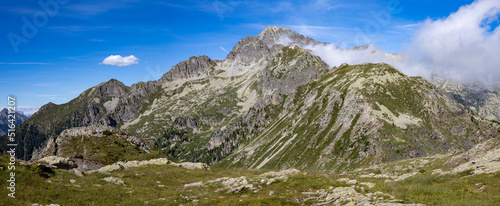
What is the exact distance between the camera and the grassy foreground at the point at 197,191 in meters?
21.8

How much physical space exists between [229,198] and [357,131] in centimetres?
17835

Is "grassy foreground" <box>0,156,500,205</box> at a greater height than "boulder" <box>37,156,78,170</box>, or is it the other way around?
"boulder" <box>37,156,78,170</box>

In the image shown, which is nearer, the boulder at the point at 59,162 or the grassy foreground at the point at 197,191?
the grassy foreground at the point at 197,191

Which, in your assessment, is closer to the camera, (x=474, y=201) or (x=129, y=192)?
(x=474, y=201)

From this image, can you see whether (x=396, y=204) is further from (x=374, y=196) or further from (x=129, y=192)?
(x=129, y=192)

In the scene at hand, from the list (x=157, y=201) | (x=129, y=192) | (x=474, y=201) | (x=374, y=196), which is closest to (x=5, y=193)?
(x=129, y=192)

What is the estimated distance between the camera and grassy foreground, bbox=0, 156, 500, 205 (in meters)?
21.8

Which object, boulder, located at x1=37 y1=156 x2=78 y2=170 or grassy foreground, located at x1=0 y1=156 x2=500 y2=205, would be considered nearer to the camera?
grassy foreground, located at x1=0 y1=156 x2=500 y2=205

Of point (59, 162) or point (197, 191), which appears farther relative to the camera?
point (59, 162)

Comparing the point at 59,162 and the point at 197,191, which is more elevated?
the point at 59,162

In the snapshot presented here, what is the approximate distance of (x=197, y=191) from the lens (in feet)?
104

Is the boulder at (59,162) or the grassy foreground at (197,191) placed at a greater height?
the boulder at (59,162)

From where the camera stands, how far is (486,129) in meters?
193

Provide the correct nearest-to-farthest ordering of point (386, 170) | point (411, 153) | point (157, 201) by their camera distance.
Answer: point (157, 201), point (386, 170), point (411, 153)
